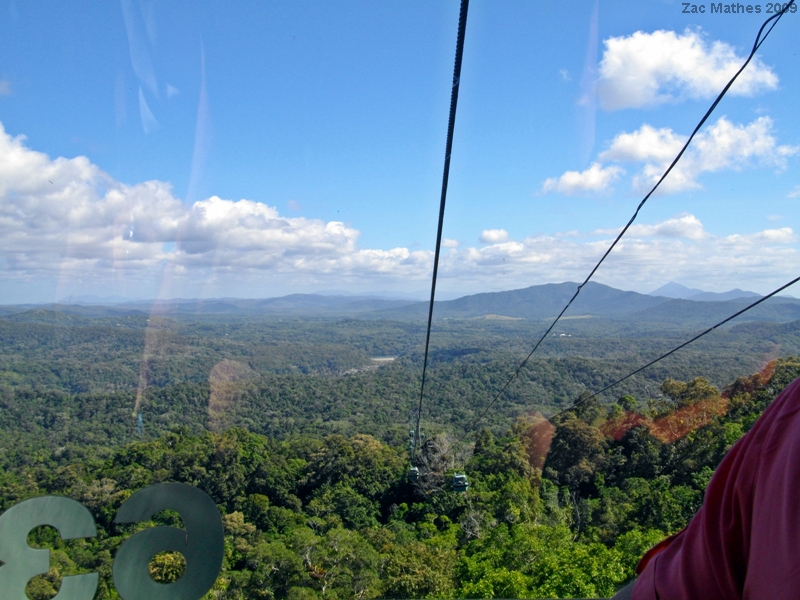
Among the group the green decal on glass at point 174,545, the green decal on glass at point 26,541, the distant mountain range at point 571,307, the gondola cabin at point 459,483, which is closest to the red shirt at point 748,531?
the green decal on glass at point 174,545

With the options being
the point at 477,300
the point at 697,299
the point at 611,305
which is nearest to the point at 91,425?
the point at 697,299

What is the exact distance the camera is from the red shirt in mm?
540

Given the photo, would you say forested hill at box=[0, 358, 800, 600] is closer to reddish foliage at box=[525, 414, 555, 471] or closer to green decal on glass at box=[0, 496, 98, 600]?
reddish foliage at box=[525, 414, 555, 471]

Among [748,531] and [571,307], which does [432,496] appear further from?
A: [571,307]

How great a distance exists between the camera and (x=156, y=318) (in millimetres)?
49156

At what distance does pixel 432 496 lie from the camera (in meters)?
16.0

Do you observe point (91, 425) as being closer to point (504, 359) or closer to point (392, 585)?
point (392, 585)

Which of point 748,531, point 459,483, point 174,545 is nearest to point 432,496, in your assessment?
point 459,483

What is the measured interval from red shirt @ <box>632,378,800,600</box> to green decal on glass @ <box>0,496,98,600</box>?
1849mm

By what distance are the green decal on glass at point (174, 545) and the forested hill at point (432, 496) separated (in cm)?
454

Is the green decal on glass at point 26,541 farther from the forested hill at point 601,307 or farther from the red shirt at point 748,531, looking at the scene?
the forested hill at point 601,307

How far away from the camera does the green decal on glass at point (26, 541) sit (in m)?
1.84

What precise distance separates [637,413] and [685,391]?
1473mm

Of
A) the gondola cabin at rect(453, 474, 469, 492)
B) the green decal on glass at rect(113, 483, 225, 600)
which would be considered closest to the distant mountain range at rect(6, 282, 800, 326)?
the gondola cabin at rect(453, 474, 469, 492)
